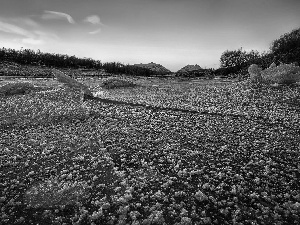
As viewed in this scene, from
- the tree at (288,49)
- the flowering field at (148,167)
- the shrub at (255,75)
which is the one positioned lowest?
the flowering field at (148,167)

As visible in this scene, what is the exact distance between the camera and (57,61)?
90.6 feet

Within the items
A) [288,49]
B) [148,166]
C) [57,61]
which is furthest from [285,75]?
[57,61]

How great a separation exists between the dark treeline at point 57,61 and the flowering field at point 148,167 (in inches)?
736

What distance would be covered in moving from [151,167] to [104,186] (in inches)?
32.2

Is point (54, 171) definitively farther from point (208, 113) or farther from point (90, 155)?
point (208, 113)

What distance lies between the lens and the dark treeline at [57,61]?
1011 inches

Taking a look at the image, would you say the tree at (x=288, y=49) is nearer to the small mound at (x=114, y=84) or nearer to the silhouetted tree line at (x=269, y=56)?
the silhouetted tree line at (x=269, y=56)

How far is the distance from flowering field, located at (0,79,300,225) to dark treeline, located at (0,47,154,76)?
61.3ft

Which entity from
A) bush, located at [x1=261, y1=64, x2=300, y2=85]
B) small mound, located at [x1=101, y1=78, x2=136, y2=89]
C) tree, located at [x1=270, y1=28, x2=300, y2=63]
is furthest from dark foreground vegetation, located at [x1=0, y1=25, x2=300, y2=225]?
tree, located at [x1=270, y1=28, x2=300, y2=63]

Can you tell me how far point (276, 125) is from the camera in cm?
631

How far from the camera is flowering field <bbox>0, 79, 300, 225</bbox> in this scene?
3.03 meters

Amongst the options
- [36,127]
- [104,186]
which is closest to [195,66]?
[36,127]

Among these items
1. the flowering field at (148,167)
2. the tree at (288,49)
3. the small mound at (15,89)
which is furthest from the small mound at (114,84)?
the tree at (288,49)

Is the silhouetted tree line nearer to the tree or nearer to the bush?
the tree
